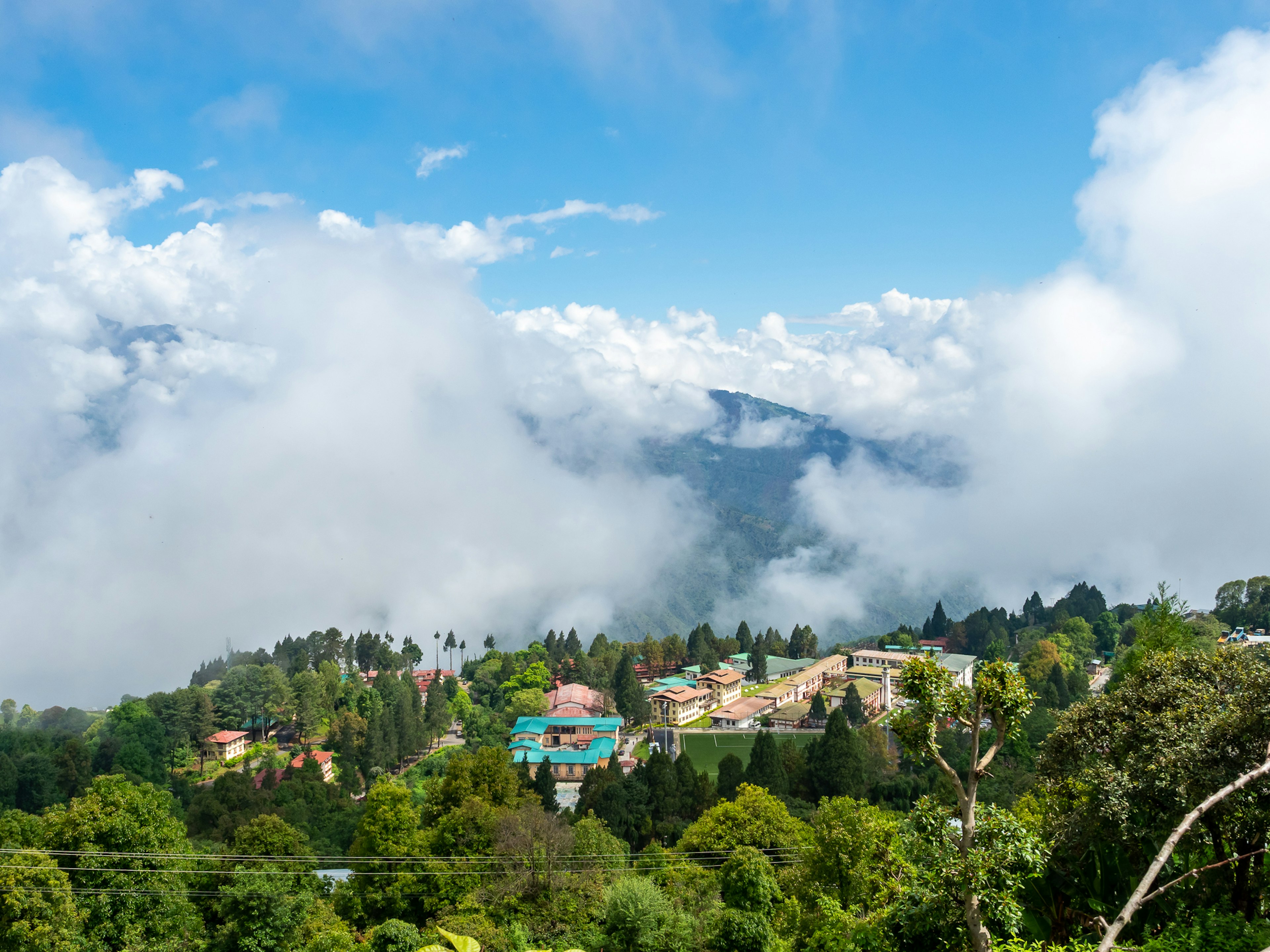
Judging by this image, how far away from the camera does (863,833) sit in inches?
774

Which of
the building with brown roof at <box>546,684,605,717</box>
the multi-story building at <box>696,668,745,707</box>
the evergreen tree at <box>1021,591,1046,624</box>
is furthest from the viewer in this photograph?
the evergreen tree at <box>1021,591,1046,624</box>

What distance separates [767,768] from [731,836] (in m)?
14.1

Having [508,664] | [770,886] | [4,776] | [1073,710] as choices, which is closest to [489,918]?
[770,886]

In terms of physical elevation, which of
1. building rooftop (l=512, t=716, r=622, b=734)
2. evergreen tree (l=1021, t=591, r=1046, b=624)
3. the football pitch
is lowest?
the football pitch

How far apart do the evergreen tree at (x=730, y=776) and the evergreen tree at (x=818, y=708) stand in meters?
31.1

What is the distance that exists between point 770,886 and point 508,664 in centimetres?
6642

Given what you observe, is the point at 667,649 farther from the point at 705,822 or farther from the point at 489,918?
the point at 489,918

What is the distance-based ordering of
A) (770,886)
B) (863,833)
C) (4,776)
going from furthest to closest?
(4,776) → (770,886) → (863,833)

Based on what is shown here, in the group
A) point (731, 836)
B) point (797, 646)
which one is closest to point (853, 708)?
point (797, 646)

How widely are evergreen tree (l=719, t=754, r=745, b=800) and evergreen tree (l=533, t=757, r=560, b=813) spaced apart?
9595mm

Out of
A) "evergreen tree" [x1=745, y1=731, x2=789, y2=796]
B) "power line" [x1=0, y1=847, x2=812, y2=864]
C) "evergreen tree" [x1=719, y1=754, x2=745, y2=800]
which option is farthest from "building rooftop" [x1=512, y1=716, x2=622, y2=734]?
"power line" [x1=0, y1=847, x2=812, y2=864]

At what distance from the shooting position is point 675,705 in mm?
76875

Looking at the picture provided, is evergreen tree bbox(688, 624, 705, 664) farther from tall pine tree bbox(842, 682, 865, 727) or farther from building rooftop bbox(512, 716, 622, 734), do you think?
tall pine tree bbox(842, 682, 865, 727)

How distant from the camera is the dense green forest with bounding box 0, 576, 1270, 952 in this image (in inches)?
360
